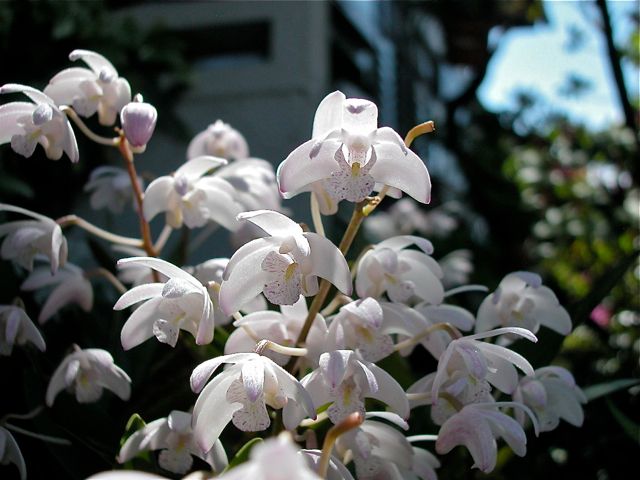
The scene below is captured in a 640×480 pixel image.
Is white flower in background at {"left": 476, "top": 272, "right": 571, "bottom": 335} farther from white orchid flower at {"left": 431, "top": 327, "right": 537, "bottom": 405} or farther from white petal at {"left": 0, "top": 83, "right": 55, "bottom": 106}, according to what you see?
white petal at {"left": 0, "top": 83, "right": 55, "bottom": 106}

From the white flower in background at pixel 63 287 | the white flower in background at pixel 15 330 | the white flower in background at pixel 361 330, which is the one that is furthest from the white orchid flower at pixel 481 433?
the white flower in background at pixel 63 287

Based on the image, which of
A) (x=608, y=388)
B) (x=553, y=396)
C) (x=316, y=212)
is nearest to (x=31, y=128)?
(x=316, y=212)

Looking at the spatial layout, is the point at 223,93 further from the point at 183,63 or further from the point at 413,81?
the point at 413,81

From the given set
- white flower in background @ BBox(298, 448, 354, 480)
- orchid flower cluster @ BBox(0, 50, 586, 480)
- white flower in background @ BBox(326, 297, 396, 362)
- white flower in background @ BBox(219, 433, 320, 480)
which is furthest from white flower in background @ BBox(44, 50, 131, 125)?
white flower in background @ BBox(219, 433, 320, 480)

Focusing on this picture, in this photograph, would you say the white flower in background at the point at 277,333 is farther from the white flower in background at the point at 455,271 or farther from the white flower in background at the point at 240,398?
the white flower in background at the point at 455,271

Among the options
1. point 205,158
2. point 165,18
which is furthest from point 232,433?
point 165,18

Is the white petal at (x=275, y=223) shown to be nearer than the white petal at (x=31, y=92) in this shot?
Yes

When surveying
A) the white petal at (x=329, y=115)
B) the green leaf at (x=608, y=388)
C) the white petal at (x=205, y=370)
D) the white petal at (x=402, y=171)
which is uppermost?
the white petal at (x=329, y=115)
